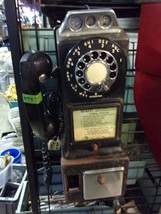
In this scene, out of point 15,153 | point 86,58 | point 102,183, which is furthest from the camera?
point 15,153

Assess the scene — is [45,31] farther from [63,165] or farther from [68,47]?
[63,165]

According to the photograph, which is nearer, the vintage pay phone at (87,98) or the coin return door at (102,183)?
the vintage pay phone at (87,98)

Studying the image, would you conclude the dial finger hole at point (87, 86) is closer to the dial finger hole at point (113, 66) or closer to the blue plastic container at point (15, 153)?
the dial finger hole at point (113, 66)

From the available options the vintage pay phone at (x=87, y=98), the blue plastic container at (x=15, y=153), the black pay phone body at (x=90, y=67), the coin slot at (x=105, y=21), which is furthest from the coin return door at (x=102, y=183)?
the blue plastic container at (x=15, y=153)

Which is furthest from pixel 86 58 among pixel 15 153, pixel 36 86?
pixel 15 153

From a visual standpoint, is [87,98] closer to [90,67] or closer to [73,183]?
[90,67]

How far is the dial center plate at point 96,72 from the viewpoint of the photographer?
43 cm

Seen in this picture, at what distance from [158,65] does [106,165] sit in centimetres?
35

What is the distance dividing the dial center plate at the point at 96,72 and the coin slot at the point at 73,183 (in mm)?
304

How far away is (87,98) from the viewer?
465 mm

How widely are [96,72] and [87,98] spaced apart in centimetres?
7

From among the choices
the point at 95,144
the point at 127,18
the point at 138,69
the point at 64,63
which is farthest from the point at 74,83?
the point at 127,18

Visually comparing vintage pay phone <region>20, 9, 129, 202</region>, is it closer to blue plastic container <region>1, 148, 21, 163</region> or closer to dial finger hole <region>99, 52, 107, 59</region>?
dial finger hole <region>99, 52, 107, 59</region>

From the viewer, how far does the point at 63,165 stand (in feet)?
1.68
